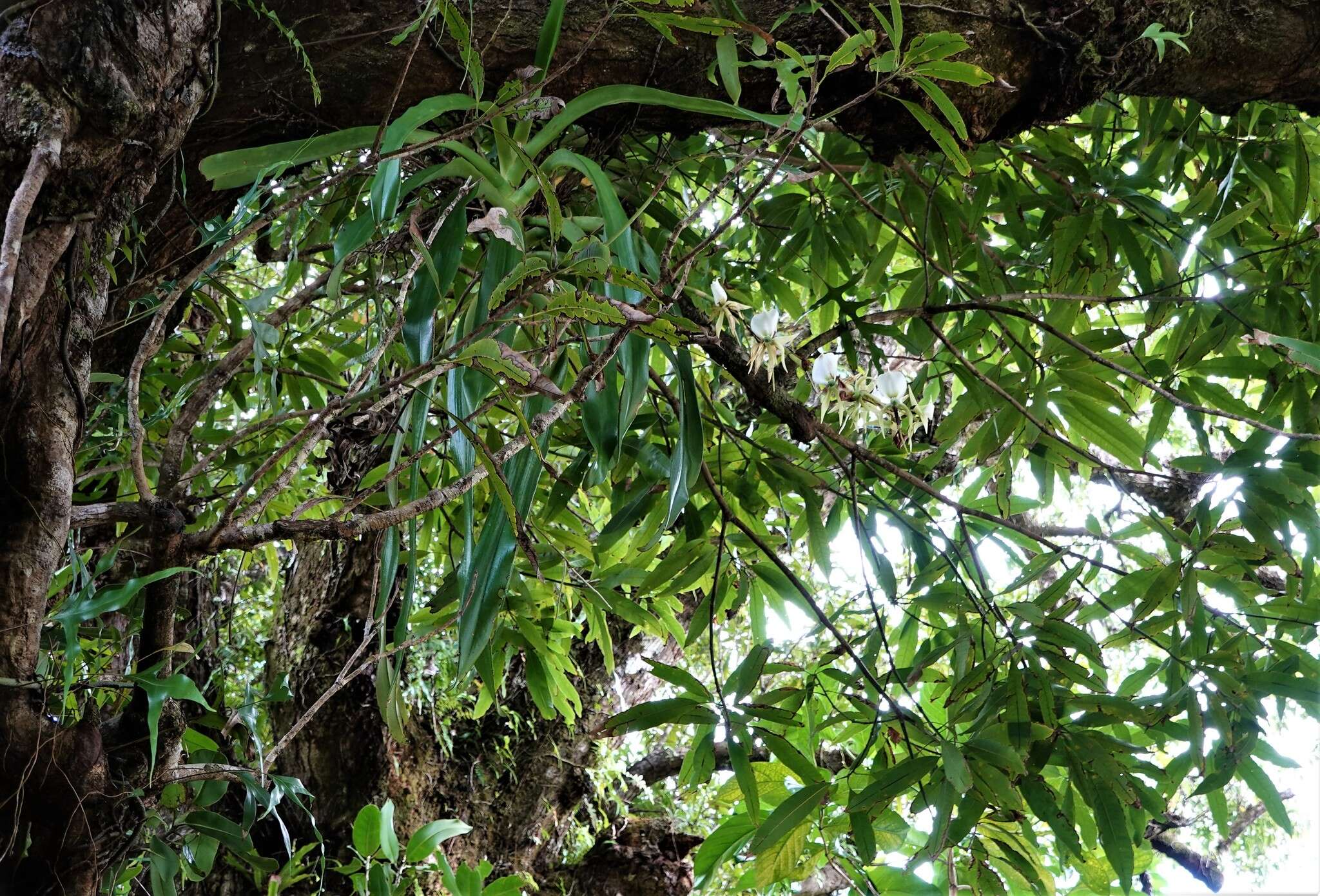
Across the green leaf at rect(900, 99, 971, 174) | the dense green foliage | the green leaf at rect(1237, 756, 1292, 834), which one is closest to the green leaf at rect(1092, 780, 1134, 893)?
the dense green foliage

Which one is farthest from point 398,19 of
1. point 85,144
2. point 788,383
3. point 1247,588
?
point 1247,588

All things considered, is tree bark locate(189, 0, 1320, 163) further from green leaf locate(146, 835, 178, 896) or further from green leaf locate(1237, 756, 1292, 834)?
green leaf locate(1237, 756, 1292, 834)

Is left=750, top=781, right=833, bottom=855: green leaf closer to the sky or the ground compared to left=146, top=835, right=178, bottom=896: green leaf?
closer to the ground

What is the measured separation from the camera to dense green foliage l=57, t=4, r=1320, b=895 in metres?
0.61

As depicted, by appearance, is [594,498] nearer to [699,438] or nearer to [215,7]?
[699,438]

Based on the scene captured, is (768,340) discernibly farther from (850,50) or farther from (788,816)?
(788,816)

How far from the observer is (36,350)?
1.86 feet

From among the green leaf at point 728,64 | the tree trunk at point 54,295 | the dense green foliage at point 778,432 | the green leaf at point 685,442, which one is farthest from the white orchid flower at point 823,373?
the tree trunk at point 54,295

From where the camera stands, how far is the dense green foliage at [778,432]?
24.2 inches

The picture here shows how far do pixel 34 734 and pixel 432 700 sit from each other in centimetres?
93

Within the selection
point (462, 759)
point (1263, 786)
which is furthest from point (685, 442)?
point (462, 759)

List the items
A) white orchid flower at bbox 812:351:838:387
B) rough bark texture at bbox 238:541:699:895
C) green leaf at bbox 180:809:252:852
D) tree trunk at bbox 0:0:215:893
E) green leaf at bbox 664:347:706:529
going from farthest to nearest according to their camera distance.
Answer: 1. rough bark texture at bbox 238:541:699:895
2. white orchid flower at bbox 812:351:838:387
3. green leaf at bbox 664:347:706:529
4. green leaf at bbox 180:809:252:852
5. tree trunk at bbox 0:0:215:893

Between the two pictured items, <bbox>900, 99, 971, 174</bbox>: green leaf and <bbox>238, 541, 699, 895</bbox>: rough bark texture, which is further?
<bbox>238, 541, 699, 895</bbox>: rough bark texture

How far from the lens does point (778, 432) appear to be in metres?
1.19
